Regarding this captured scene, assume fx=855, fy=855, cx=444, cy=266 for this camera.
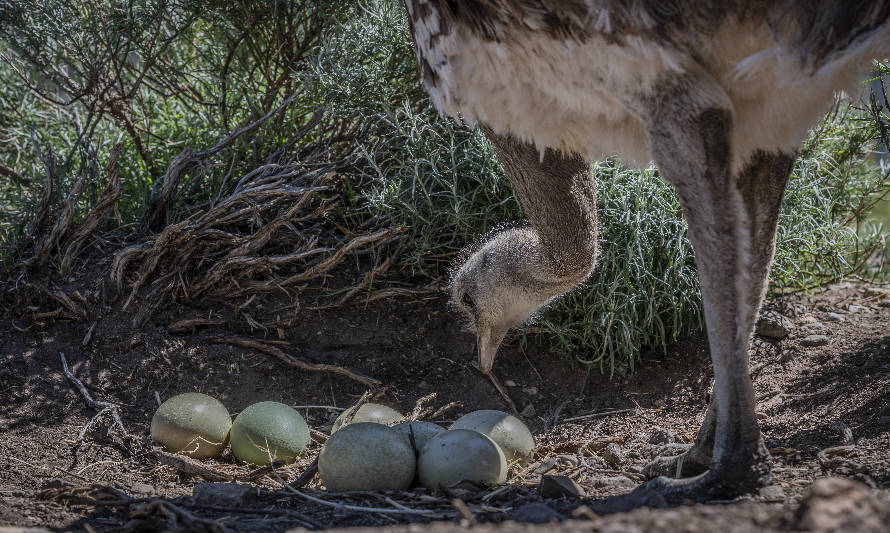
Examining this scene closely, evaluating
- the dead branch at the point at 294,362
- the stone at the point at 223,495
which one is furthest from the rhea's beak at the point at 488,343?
the stone at the point at 223,495

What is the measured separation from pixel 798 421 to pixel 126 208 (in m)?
3.72

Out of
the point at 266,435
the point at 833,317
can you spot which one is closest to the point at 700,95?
the point at 266,435

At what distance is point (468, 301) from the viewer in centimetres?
392

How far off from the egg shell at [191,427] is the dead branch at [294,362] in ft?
2.33

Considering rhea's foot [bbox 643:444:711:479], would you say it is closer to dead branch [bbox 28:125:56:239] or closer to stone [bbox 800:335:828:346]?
stone [bbox 800:335:828:346]

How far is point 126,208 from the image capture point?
4.93 m

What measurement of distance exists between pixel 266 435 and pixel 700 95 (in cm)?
209

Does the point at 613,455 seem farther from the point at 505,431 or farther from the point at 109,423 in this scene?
the point at 109,423

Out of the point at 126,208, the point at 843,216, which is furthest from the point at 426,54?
the point at 843,216

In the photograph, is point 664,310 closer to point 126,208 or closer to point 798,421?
point 798,421

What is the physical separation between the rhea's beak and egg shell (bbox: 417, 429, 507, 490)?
2.97ft

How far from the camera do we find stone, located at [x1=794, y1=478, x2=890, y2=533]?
1.66 metres

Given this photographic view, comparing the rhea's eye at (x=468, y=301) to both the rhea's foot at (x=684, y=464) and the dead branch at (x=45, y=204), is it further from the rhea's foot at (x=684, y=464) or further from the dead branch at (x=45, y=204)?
the dead branch at (x=45, y=204)

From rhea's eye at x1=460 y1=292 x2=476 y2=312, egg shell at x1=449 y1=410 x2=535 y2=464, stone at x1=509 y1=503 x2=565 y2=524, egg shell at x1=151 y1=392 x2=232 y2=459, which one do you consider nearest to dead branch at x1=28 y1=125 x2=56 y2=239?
egg shell at x1=151 y1=392 x2=232 y2=459
